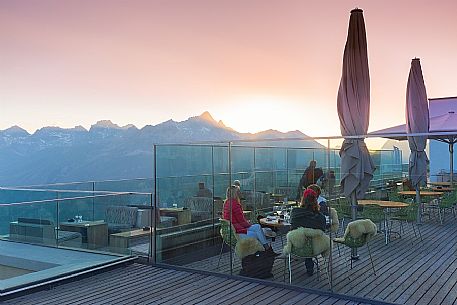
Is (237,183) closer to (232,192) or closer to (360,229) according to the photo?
(232,192)

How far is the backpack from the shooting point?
662 cm

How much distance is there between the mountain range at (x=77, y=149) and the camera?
1198 inches

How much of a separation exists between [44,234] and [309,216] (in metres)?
4.63

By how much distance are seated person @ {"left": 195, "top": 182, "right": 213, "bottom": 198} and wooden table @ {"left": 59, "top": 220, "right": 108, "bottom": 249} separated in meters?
1.84

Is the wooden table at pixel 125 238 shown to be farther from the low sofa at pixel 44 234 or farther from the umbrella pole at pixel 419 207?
the umbrella pole at pixel 419 207

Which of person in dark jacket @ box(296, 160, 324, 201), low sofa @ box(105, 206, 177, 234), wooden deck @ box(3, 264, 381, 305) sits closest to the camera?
wooden deck @ box(3, 264, 381, 305)

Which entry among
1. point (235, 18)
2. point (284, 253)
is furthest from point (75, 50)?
point (284, 253)

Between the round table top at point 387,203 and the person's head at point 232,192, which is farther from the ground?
the person's head at point 232,192

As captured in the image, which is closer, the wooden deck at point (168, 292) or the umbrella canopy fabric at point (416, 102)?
the wooden deck at point (168, 292)

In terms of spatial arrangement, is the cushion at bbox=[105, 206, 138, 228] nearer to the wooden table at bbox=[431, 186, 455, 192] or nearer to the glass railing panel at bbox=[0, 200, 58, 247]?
the glass railing panel at bbox=[0, 200, 58, 247]

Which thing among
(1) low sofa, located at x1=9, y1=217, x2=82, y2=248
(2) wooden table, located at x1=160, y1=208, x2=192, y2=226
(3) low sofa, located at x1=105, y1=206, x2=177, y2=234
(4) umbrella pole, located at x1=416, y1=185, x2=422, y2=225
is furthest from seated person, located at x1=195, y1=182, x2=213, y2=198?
(4) umbrella pole, located at x1=416, y1=185, x2=422, y2=225

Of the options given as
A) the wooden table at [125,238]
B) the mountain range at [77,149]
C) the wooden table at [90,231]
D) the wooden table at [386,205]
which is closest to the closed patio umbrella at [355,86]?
the wooden table at [386,205]

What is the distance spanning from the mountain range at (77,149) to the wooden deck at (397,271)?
20.0 meters

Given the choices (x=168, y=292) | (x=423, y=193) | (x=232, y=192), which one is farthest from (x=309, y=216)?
(x=423, y=193)
